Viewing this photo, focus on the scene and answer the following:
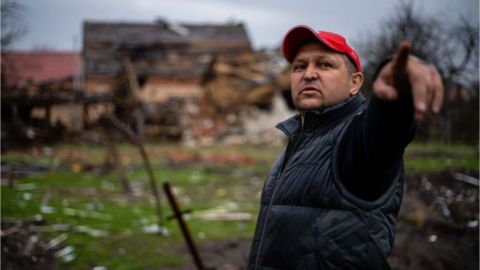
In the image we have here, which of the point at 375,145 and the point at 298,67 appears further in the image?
the point at 298,67

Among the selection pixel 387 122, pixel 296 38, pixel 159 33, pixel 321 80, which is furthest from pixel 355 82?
pixel 159 33

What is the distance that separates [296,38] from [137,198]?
32.1 ft

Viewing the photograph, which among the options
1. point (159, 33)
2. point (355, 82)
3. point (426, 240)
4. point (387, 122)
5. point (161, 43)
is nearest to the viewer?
point (387, 122)

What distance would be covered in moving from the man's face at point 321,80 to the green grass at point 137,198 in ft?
12.1

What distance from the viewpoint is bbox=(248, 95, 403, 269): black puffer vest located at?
1.86m

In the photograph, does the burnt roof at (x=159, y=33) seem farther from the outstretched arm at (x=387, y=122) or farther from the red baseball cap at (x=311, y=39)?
the outstretched arm at (x=387, y=122)

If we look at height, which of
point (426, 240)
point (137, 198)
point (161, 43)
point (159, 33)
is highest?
point (426, 240)

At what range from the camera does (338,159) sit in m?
1.90

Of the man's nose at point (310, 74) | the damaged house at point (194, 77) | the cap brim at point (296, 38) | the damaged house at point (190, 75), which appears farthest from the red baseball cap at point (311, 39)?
the damaged house at point (190, 75)

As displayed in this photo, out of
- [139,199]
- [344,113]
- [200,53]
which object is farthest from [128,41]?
[344,113]

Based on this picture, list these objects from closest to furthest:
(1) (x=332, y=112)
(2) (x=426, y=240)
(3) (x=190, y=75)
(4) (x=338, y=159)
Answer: (4) (x=338, y=159) < (1) (x=332, y=112) < (2) (x=426, y=240) < (3) (x=190, y=75)

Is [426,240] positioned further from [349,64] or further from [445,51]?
[349,64]

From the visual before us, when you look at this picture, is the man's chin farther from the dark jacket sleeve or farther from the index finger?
the index finger

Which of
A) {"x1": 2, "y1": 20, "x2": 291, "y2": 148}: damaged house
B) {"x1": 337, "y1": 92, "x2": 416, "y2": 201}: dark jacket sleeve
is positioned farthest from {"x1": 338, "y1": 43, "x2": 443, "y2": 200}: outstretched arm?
{"x1": 2, "y1": 20, "x2": 291, "y2": 148}: damaged house
